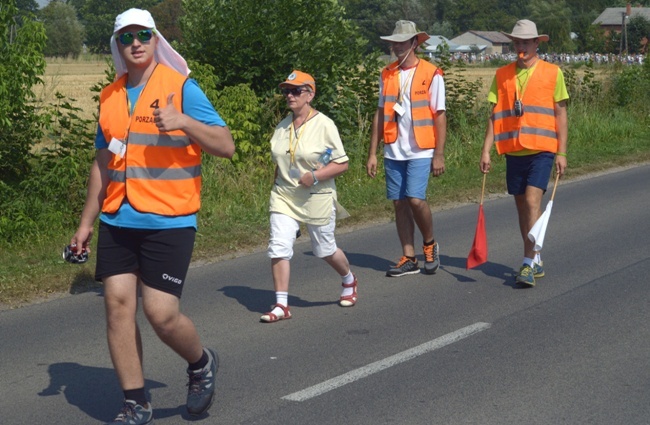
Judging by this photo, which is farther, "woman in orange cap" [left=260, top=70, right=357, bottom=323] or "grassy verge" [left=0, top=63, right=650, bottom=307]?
"grassy verge" [left=0, top=63, right=650, bottom=307]

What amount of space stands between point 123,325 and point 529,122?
4.71 m

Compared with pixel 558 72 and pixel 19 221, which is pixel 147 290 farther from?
pixel 19 221

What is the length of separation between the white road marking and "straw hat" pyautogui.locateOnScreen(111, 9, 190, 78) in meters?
1.92

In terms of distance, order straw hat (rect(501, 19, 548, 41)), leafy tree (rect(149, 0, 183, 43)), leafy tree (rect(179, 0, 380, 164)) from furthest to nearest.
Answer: leafy tree (rect(149, 0, 183, 43))
leafy tree (rect(179, 0, 380, 164))
straw hat (rect(501, 19, 548, 41))

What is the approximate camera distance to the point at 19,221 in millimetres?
11148

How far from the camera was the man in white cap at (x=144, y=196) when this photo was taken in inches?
204

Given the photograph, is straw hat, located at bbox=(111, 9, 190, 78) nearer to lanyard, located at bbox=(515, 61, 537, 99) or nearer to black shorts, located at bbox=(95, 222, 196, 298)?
black shorts, located at bbox=(95, 222, 196, 298)

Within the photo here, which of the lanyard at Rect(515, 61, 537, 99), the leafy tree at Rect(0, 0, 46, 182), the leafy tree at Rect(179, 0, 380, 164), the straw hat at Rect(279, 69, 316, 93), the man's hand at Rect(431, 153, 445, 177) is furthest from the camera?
the leafy tree at Rect(179, 0, 380, 164)

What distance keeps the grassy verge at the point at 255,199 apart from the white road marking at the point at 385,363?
10.7 feet

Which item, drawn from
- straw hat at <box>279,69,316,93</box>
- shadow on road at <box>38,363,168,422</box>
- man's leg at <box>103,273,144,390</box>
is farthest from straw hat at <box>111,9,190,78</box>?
straw hat at <box>279,69,316,93</box>

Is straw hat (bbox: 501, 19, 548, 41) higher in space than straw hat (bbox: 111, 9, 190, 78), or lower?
lower

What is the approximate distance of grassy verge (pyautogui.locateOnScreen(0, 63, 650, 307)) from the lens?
920 cm

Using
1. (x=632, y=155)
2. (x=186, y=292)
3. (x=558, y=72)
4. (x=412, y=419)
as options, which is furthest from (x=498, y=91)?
(x=632, y=155)

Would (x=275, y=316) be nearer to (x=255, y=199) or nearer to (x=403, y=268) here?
(x=403, y=268)
